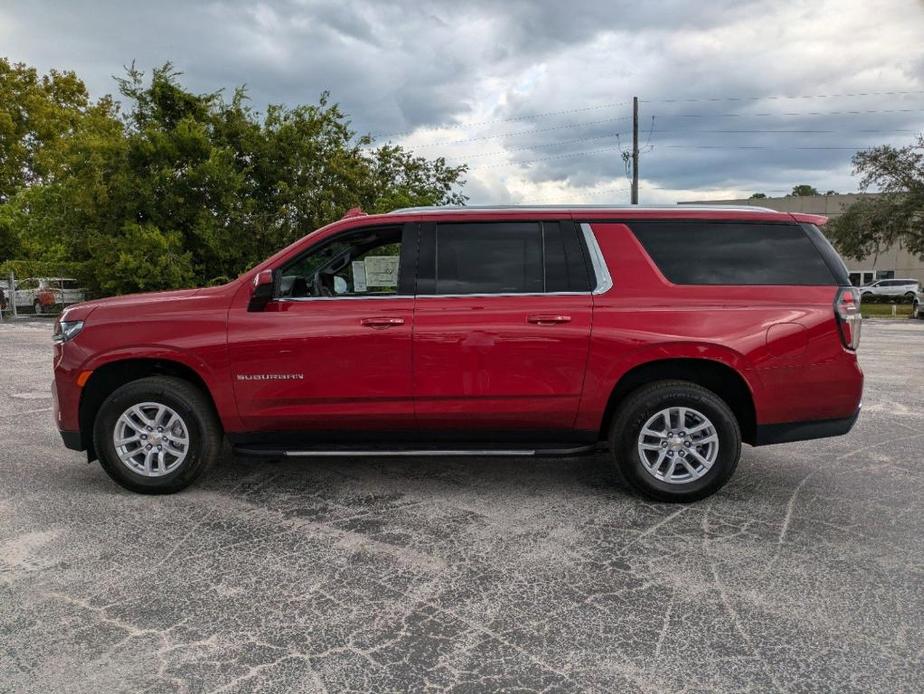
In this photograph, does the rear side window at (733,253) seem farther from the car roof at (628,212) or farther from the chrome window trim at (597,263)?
the chrome window trim at (597,263)

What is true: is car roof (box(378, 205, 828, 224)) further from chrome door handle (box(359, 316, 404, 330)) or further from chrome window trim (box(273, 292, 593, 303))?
chrome door handle (box(359, 316, 404, 330))

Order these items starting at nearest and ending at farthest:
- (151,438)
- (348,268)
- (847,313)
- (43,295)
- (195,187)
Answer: (847,313), (151,438), (348,268), (195,187), (43,295)

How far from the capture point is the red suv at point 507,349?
4133 mm

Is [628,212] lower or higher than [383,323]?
higher

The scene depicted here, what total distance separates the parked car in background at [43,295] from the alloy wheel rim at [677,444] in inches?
1156

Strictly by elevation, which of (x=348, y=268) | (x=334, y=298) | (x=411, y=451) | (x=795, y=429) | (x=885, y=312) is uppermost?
(x=348, y=268)

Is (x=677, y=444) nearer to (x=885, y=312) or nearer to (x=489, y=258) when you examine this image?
(x=489, y=258)

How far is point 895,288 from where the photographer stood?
42.2 meters

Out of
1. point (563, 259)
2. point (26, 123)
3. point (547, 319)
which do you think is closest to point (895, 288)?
point (563, 259)

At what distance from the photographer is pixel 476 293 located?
167 inches

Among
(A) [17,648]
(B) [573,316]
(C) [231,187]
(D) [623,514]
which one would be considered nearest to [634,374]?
(B) [573,316]

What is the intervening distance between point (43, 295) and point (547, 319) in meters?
30.9

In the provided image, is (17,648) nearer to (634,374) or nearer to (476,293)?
(476,293)

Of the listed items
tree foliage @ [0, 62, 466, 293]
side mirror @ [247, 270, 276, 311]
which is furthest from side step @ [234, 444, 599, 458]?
tree foliage @ [0, 62, 466, 293]
